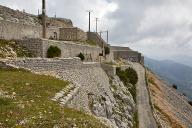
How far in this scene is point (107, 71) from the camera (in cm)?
6438

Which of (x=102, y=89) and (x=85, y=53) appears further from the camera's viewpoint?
(x=85, y=53)

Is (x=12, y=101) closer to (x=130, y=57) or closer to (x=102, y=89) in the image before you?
(x=102, y=89)

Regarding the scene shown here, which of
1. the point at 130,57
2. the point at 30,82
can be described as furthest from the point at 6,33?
the point at 130,57

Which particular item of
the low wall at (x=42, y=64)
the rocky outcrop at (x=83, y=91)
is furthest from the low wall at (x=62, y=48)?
the low wall at (x=42, y=64)

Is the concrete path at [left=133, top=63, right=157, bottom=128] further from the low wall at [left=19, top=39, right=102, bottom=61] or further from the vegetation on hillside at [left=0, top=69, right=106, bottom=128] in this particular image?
the vegetation on hillside at [left=0, top=69, right=106, bottom=128]

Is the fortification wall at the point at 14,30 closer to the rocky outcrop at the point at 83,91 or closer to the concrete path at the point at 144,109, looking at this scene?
the rocky outcrop at the point at 83,91

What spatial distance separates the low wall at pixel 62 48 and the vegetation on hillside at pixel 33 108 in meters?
19.8

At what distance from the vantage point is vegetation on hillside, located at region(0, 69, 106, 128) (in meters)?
16.2

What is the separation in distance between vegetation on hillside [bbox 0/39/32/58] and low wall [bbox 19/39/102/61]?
759 mm

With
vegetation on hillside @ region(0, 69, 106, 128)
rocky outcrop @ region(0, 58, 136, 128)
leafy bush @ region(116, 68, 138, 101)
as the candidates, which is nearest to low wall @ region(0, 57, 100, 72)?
rocky outcrop @ region(0, 58, 136, 128)

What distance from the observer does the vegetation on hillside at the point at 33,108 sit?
16.2 metres

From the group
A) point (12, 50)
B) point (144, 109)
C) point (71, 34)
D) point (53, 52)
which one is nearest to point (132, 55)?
point (71, 34)

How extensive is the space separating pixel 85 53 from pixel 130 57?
7973 cm

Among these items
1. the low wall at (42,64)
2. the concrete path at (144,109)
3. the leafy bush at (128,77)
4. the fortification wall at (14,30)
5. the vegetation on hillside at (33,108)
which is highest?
the fortification wall at (14,30)
